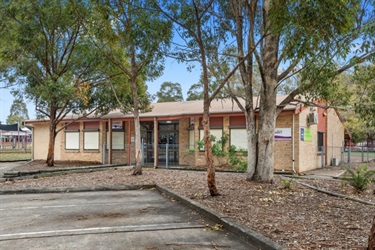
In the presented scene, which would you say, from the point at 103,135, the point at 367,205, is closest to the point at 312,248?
the point at 367,205

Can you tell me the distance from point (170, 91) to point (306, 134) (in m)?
37.7

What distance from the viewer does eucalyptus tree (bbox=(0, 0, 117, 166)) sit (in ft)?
45.0

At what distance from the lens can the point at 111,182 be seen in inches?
447

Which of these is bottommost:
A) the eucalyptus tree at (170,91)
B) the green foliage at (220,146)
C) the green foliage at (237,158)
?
the green foliage at (237,158)

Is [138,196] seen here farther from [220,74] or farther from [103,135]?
[103,135]

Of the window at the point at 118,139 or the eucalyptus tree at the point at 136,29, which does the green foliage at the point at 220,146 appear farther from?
the window at the point at 118,139

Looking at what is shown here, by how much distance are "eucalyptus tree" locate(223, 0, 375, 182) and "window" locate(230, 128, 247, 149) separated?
248 inches

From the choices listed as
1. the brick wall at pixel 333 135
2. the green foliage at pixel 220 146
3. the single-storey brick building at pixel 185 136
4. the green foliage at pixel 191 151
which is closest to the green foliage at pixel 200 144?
the single-storey brick building at pixel 185 136

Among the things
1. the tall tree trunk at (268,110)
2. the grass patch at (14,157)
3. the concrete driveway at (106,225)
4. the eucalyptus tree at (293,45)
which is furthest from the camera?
the grass patch at (14,157)

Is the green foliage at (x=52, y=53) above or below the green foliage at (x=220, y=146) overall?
Answer: above

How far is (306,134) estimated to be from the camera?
16.7m

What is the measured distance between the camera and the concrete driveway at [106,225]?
4.63 m

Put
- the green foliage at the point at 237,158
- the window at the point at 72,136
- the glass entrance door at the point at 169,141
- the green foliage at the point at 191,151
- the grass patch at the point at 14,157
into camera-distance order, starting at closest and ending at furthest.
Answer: the green foliage at the point at 237,158, the green foliage at the point at 191,151, the glass entrance door at the point at 169,141, the window at the point at 72,136, the grass patch at the point at 14,157

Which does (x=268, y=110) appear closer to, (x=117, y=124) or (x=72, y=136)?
(x=117, y=124)
